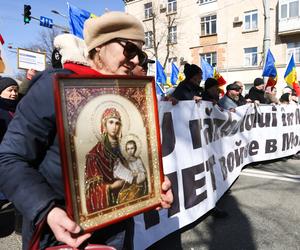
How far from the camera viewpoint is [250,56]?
28.2 meters

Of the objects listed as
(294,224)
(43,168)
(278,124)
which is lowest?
(294,224)

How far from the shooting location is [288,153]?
7414 mm

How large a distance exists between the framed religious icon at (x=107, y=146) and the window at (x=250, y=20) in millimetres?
29542

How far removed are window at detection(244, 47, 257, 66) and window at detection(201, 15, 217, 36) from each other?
3.89 metres

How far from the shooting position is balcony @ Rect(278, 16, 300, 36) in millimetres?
25406

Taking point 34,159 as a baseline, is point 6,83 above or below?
above

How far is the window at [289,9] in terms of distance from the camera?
84.4ft

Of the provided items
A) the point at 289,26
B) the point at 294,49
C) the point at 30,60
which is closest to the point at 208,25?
the point at 289,26

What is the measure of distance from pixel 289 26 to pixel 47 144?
1106 inches

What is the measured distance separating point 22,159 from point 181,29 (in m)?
33.6

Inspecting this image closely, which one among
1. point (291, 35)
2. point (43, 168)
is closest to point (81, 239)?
point (43, 168)

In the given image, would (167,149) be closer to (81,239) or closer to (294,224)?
(294,224)

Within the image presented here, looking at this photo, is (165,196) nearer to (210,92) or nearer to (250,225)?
(250,225)

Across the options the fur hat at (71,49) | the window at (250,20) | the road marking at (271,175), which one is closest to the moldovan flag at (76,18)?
the road marking at (271,175)
